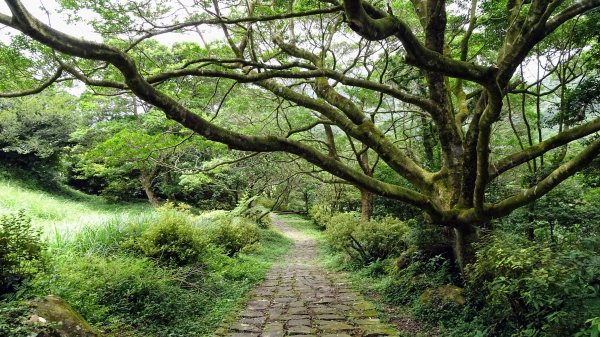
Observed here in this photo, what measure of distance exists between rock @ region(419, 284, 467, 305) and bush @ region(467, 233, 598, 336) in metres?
1.18

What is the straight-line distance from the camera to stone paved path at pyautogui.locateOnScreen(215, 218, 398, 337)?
4848mm

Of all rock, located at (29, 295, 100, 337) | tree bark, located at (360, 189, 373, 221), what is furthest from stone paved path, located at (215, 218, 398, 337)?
tree bark, located at (360, 189, 373, 221)

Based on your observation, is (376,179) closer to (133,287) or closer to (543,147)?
(543,147)

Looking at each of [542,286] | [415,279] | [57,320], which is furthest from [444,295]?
[57,320]

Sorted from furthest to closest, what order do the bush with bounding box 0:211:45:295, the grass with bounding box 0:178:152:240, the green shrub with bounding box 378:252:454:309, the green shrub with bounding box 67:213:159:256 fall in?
1. the grass with bounding box 0:178:152:240
2. the green shrub with bounding box 67:213:159:256
3. the green shrub with bounding box 378:252:454:309
4. the bush with bounding box 0:211:45:295

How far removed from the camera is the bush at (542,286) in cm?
294

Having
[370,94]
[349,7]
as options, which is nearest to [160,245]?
[349,7]

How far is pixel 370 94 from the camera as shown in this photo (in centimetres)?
1109

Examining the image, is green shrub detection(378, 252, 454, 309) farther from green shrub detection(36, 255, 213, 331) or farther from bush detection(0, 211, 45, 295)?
bush detection(0, 211, 45, 295)

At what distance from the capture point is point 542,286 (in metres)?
3.07

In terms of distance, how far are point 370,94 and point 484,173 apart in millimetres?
7154

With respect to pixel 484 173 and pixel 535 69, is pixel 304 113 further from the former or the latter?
pixel 484 173

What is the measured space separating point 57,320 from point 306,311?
3.48 m

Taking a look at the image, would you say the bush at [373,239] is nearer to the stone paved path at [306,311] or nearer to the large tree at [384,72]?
the stone paved path at [306,311]
